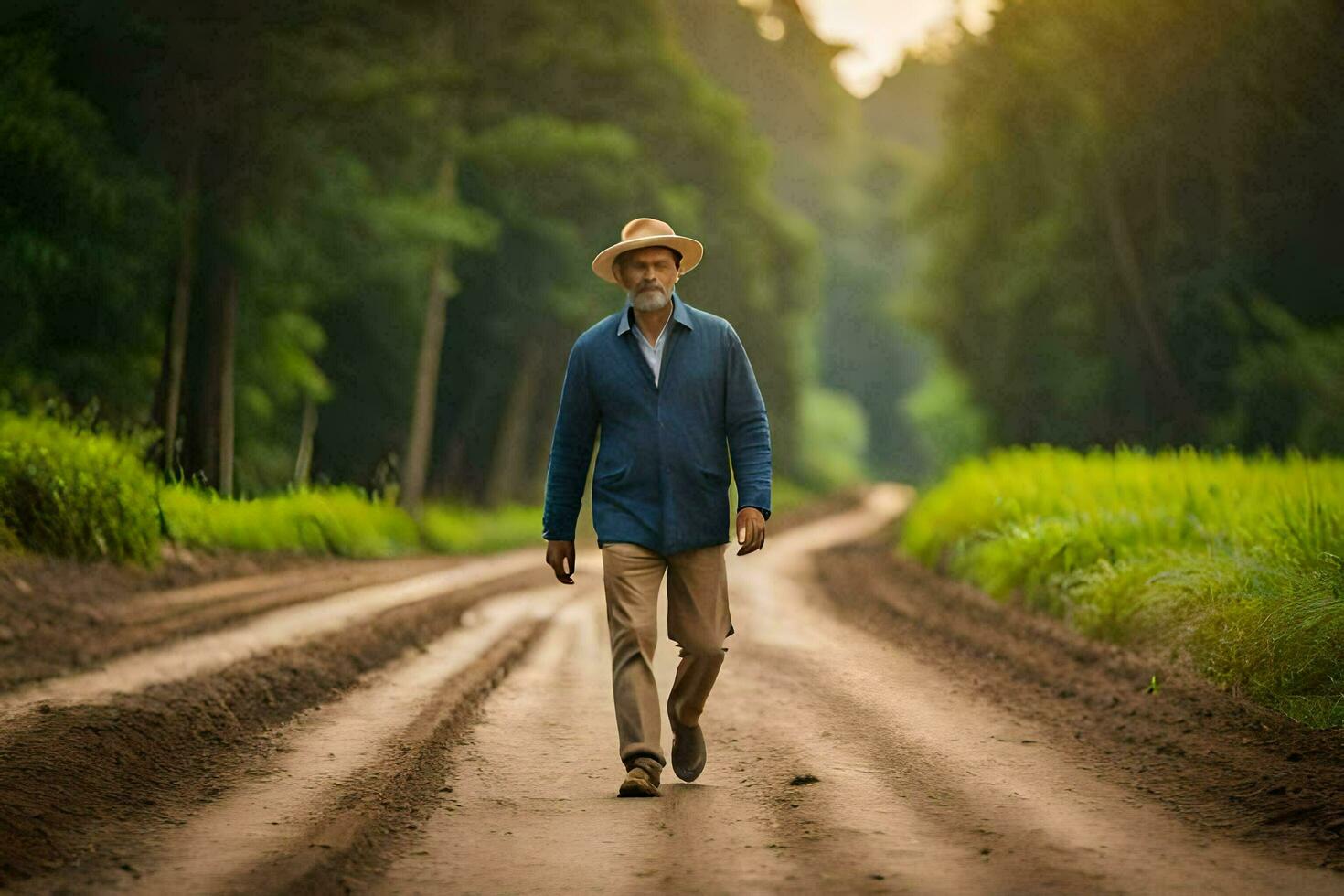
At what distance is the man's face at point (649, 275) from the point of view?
6.07 metres

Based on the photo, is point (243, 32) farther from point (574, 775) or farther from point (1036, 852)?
point (1036, 852)

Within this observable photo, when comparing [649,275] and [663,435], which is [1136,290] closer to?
[649,275]

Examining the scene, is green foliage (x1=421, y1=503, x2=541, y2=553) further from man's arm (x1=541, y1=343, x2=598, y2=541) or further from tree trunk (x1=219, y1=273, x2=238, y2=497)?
man's arm (x1=541, y1=343, x2=598, y2=541)

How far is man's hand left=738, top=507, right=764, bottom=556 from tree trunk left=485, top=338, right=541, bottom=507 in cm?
2656

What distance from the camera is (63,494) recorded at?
13266 millimetres

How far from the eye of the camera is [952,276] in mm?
36625

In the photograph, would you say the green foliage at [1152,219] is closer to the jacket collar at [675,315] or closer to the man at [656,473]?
the man at [656,473]

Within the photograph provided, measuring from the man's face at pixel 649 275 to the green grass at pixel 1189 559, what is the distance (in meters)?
3.80

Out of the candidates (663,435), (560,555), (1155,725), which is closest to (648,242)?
(663,435)

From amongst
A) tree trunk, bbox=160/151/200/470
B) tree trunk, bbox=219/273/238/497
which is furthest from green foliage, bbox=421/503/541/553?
tree trunk, bbox=160/151/200/470

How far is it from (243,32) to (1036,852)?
9.91 m

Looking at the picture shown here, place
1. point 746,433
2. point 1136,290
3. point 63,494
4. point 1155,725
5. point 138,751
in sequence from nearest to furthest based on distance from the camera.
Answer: point 746,433 → point 138,751 → point 1155,725 → point 63,494 → point 1136,290

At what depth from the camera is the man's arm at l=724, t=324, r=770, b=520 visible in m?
6.17

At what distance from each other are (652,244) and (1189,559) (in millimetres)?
5573
